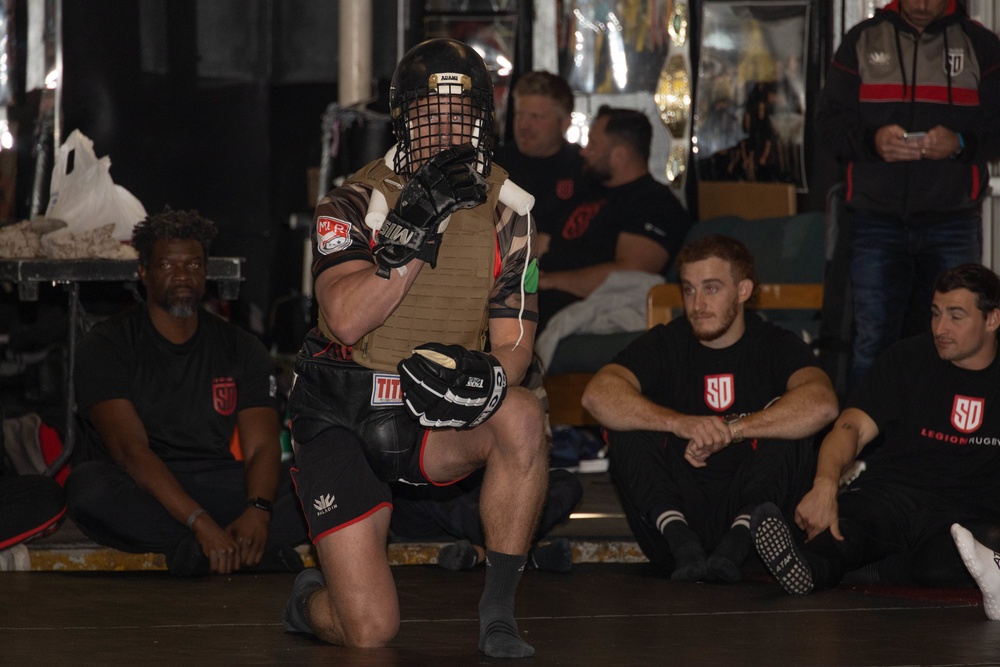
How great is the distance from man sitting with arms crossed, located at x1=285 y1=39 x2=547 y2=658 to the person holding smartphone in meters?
2.22

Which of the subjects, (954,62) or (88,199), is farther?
(88,199)

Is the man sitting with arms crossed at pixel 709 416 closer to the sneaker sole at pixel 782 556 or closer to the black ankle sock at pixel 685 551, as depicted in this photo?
the black ankle sock at pixel 685 551

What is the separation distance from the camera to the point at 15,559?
472 cm

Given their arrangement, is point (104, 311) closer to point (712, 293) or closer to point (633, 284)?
point (633, 284)

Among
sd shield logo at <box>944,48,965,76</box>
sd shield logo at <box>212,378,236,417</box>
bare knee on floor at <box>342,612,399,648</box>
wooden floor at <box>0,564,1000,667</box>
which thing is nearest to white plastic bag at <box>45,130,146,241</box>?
sd shield logo at <box>212,378,236,417</box>

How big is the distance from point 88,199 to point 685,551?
289 cm

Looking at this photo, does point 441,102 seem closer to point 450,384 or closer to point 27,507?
point 450,384

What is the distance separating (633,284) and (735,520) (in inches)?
76.8

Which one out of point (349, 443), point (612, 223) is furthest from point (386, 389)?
point (612, 223)

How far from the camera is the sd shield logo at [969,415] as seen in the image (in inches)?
179

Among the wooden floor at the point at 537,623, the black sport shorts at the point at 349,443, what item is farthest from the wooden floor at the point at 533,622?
the black sport shorts at the point at 349,443

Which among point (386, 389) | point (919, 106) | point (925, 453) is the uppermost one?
point (919, 106)

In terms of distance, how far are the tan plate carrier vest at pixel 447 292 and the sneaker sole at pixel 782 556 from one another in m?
1.32

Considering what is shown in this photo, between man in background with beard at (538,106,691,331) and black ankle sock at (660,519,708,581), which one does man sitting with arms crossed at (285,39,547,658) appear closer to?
black ankle sock at (660,519,708,581)
